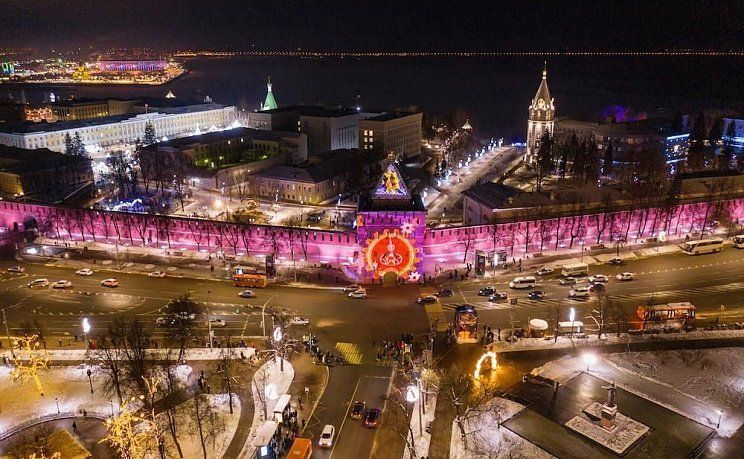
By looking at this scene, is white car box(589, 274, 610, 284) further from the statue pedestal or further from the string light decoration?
the string light decoration

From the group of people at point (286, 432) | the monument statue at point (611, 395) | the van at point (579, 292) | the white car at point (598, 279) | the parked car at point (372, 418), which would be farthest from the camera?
the white car at point (598, 279)

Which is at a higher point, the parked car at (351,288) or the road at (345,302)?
the parked car at (351,288)

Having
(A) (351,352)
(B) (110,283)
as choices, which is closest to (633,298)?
(A) (351,352)

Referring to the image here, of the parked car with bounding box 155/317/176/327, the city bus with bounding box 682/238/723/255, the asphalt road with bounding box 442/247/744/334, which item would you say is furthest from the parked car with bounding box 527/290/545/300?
the parked car with bounding box 155/317/176/327

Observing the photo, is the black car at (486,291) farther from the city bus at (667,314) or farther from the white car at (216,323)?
the white car at (216,323)

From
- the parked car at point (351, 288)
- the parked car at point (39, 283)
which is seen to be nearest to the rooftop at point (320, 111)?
the parked car at point (351, 288)

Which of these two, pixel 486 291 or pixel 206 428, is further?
pixel 486 291

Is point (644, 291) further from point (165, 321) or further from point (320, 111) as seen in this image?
point (320, 111)
